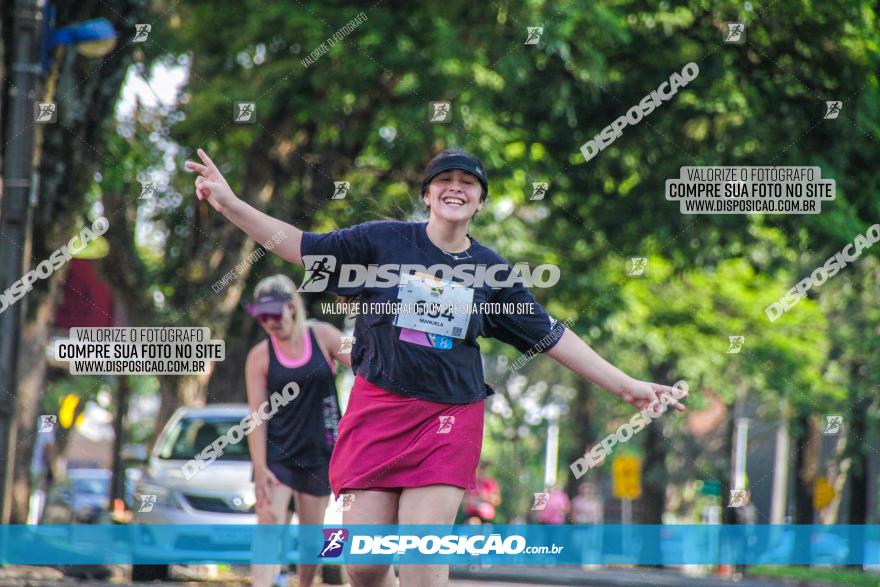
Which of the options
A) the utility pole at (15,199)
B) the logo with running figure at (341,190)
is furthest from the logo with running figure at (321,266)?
the logo with running figure at (341,190)

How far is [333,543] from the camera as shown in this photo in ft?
18.9

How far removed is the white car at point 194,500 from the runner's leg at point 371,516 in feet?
20.5

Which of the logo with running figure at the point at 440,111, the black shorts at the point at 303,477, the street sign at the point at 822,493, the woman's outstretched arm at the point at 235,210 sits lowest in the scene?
the black shorts at the point at 303,477

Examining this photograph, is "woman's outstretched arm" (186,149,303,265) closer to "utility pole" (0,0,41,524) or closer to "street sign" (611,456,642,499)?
"utility pole" (0,0,41,524)

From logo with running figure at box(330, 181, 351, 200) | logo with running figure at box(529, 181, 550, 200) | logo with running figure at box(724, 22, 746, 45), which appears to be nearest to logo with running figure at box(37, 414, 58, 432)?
logo with running figure at box(330, 181, 351, 200)

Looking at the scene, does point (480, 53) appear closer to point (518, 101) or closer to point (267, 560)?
point (518, 101)

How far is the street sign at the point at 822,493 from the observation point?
92.4ft

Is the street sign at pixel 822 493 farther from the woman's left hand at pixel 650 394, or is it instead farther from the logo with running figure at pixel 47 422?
the woman's left hand at pixel 650 394

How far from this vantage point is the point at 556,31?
1420 cm

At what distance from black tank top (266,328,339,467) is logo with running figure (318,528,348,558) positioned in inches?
81.7

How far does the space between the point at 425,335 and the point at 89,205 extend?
1641 cm

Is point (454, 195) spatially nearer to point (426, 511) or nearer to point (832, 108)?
point (426, 511)

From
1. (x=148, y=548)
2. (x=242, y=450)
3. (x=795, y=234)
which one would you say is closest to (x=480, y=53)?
(x=795, y=234)

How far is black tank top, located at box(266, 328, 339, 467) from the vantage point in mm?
8000
